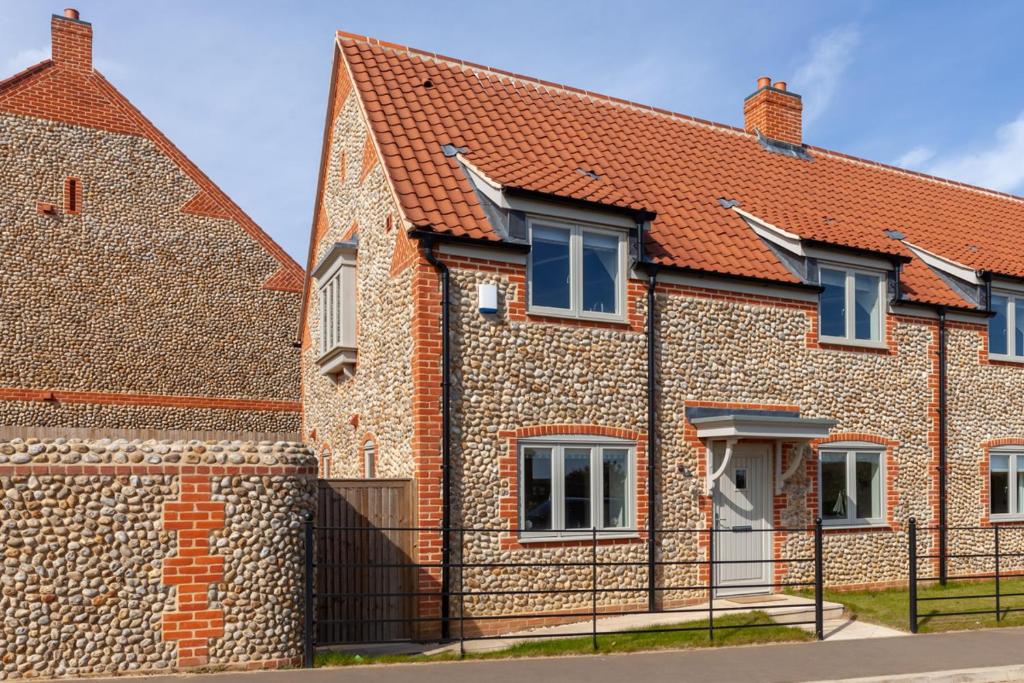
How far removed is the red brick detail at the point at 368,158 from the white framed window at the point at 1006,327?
1132 centimetres

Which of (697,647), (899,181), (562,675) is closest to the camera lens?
(562,675)

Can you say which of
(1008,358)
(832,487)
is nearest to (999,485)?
(1008,358)

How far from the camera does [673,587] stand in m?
12.9

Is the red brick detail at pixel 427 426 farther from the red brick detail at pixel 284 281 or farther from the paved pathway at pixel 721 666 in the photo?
the red brick detail at pixel 284 281

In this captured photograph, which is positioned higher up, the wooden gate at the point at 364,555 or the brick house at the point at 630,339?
the brick house at the point at 630,339

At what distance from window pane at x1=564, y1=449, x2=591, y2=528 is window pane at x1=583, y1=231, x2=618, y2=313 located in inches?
83.6

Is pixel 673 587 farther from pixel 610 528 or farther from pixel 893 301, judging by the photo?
pixel 893 301

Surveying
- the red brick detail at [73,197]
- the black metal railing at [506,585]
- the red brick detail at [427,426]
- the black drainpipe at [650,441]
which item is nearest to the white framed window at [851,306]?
the black drainpipe at [650,441]

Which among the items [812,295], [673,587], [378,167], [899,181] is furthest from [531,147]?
[899,181]

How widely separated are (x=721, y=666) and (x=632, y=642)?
4.29 feet

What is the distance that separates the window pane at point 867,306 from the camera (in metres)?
15.2

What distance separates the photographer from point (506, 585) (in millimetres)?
11688

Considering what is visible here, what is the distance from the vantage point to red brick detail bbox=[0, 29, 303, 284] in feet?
77.7

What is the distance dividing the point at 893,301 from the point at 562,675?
31.0 ft
